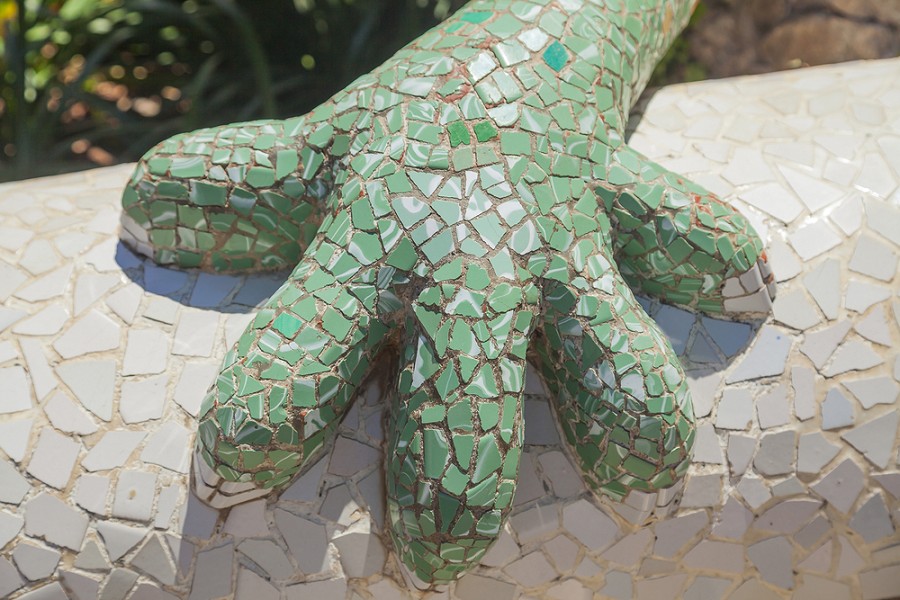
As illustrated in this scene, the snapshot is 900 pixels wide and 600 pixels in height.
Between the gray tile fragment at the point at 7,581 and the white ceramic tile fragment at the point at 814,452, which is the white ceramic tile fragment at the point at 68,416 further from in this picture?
the white ceramic tile fragment at the point at 814,452

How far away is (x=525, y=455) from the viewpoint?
2.09m

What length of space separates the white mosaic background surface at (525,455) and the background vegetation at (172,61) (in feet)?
6.00

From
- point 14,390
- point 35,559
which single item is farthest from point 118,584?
point 14,390

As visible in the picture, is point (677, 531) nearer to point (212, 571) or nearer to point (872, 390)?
point (872, 390)

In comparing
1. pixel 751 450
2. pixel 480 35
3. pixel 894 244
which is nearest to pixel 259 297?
pixel 480 35

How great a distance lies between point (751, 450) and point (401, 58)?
1.23 metres

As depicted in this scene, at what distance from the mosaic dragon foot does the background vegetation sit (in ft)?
6.59

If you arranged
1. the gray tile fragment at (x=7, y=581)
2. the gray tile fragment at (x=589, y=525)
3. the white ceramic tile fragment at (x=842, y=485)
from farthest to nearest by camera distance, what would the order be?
the white ceramic tile fragment at (x=842, y=485) < the gray tile fragment at (x=589, y=525) < the gray tile fragment at (x=7, y=581)

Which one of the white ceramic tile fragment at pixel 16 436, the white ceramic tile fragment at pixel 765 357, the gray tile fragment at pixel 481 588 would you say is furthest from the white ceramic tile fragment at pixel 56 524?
the white ceramic tile fragment at pixel 765 357

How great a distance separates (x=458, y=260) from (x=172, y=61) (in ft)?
10.8

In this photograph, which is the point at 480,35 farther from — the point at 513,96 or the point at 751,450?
the point at 751,450

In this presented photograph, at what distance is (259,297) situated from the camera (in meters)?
2.24

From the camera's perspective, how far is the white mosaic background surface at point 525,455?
2.02m

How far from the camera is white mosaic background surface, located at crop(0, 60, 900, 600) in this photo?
2021 mm
